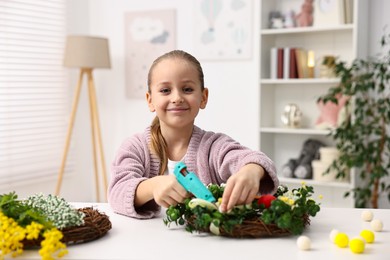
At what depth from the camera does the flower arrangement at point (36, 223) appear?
39.2 inches

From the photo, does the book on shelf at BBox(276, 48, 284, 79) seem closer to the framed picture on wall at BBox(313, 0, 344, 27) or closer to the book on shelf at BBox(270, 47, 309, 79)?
the book on shelf at BBox(270, 47, 309, 79)

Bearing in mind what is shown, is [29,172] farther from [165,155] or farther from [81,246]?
[81,246]

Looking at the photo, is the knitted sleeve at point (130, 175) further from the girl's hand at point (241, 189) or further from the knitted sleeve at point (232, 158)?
the girl's hand at point (241, 189)

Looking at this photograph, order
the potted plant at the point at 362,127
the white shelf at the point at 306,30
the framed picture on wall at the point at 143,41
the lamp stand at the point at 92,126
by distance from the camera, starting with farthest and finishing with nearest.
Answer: the framed picture on wall at the point at 143,41 < the lamp stand at the point at 92,126 < the white shelf at the point at 306,30 < the potted plant at the point at 362,127

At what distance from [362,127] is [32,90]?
2.74 metres

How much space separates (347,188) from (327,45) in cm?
112

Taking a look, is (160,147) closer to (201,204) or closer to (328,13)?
(201,204)

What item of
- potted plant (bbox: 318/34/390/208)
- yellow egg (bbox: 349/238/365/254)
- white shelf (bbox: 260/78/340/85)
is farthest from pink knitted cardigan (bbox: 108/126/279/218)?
white shelf (bbox: 260/78/340/85)

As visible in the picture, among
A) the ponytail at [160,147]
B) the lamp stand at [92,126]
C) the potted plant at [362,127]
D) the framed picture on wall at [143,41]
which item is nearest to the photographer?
→ the ponytail at [160,147]

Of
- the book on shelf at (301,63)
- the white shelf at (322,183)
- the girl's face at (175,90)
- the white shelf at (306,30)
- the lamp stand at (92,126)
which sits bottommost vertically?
the white shelf at (322,183)

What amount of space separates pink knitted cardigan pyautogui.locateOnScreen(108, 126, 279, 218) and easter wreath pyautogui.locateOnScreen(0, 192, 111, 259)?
18 cm

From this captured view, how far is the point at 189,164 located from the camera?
155 cm

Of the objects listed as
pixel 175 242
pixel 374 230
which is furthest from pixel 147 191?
pixel 374 230

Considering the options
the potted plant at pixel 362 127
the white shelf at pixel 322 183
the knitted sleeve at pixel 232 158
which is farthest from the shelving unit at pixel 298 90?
the knitted sleeve at pixel 232 158
